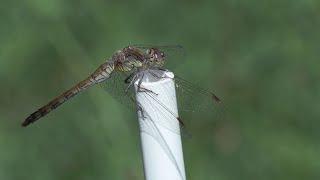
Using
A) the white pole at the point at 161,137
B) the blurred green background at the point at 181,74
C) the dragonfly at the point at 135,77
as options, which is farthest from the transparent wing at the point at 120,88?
the blurred green background at the point at 181,74

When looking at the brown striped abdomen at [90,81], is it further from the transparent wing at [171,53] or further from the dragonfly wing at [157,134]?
the dragonfly wing at [157,134]

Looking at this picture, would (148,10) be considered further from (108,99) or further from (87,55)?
(108,99)

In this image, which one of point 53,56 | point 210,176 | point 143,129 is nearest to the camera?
point 143,129

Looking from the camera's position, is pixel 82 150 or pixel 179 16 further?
pixel 179 16

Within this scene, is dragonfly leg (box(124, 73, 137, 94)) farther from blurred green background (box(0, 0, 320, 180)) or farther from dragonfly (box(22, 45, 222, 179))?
blurred green background (box(0, 0, 320, 180))

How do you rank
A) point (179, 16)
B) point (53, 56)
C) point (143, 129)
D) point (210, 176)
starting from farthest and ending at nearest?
1. point (179, 16)
2. point (53, 56)
3. point (210, 176)
4. point (143, 129)

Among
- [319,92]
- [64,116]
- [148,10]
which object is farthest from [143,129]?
[148,10]

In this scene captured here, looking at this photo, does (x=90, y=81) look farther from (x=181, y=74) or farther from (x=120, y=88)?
(x=181, y=74)

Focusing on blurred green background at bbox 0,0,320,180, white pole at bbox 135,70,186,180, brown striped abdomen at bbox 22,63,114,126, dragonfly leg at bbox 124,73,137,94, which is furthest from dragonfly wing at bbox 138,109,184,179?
blurred green background at bbox 0,0,320,180
